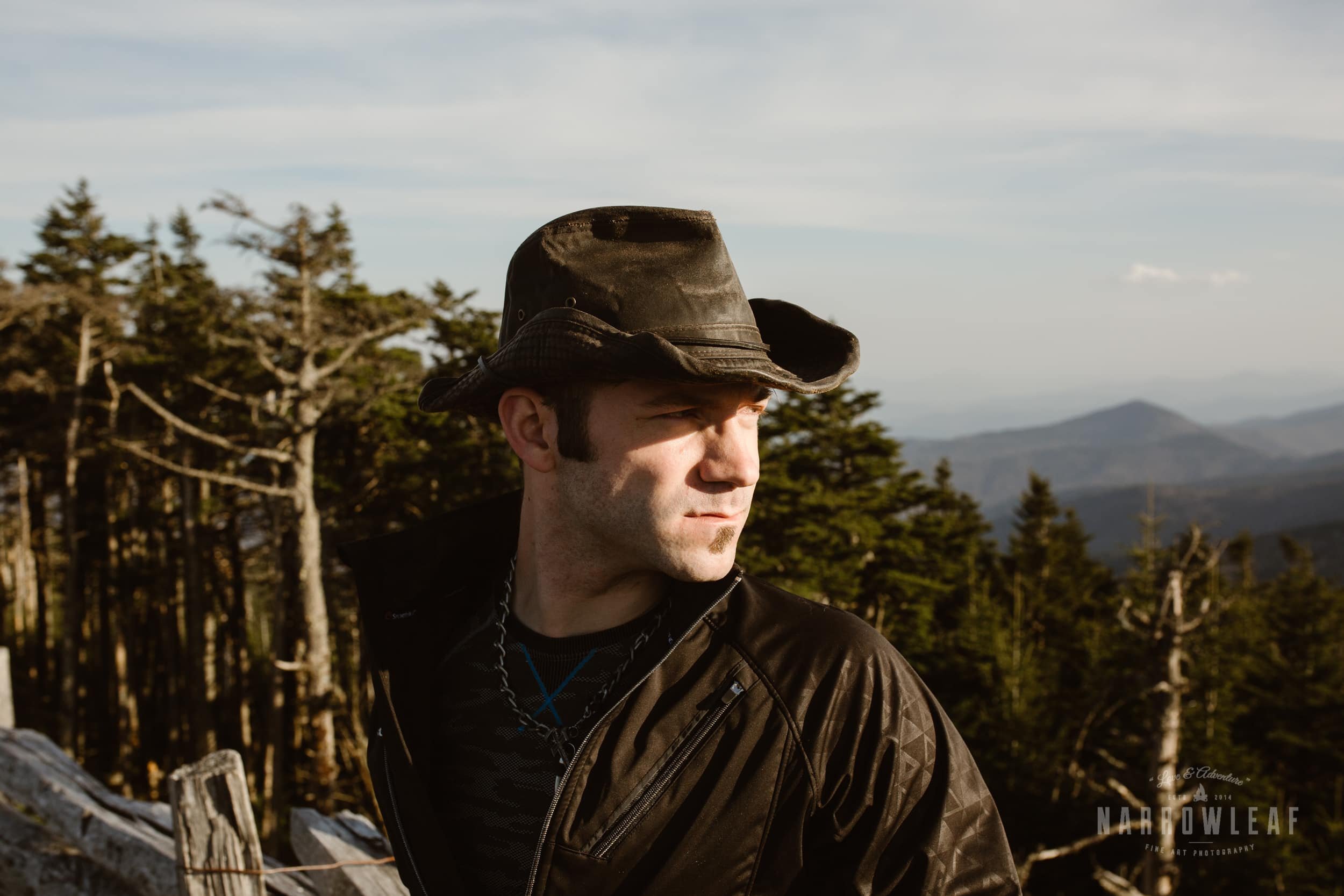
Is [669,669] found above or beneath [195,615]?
above

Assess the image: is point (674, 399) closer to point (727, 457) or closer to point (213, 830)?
point (727, 457)

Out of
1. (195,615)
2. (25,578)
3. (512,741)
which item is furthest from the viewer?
(25,578)

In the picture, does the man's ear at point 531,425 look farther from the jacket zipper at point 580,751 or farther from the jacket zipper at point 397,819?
the jacket zipper at point 397,819

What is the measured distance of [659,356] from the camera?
7.07 ft

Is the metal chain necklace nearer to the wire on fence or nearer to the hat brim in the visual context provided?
the hat brim

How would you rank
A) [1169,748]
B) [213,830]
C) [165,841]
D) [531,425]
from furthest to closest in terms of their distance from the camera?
1. [1169,748]
2. [165,841]
3. [213,830]
4. [531,425]

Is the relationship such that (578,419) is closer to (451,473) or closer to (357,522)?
(451,473)

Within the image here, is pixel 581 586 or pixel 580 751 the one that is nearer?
pixel 580 751

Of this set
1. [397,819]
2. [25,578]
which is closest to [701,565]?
[397,819]

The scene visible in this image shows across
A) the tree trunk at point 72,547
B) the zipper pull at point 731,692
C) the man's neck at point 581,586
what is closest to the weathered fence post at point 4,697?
the man's neck at point 581,586

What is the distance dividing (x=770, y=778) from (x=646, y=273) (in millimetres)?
1253

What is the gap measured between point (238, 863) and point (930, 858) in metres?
3.22

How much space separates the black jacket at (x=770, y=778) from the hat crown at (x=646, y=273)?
681 mm

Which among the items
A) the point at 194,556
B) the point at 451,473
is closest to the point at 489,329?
the point at 451,473
